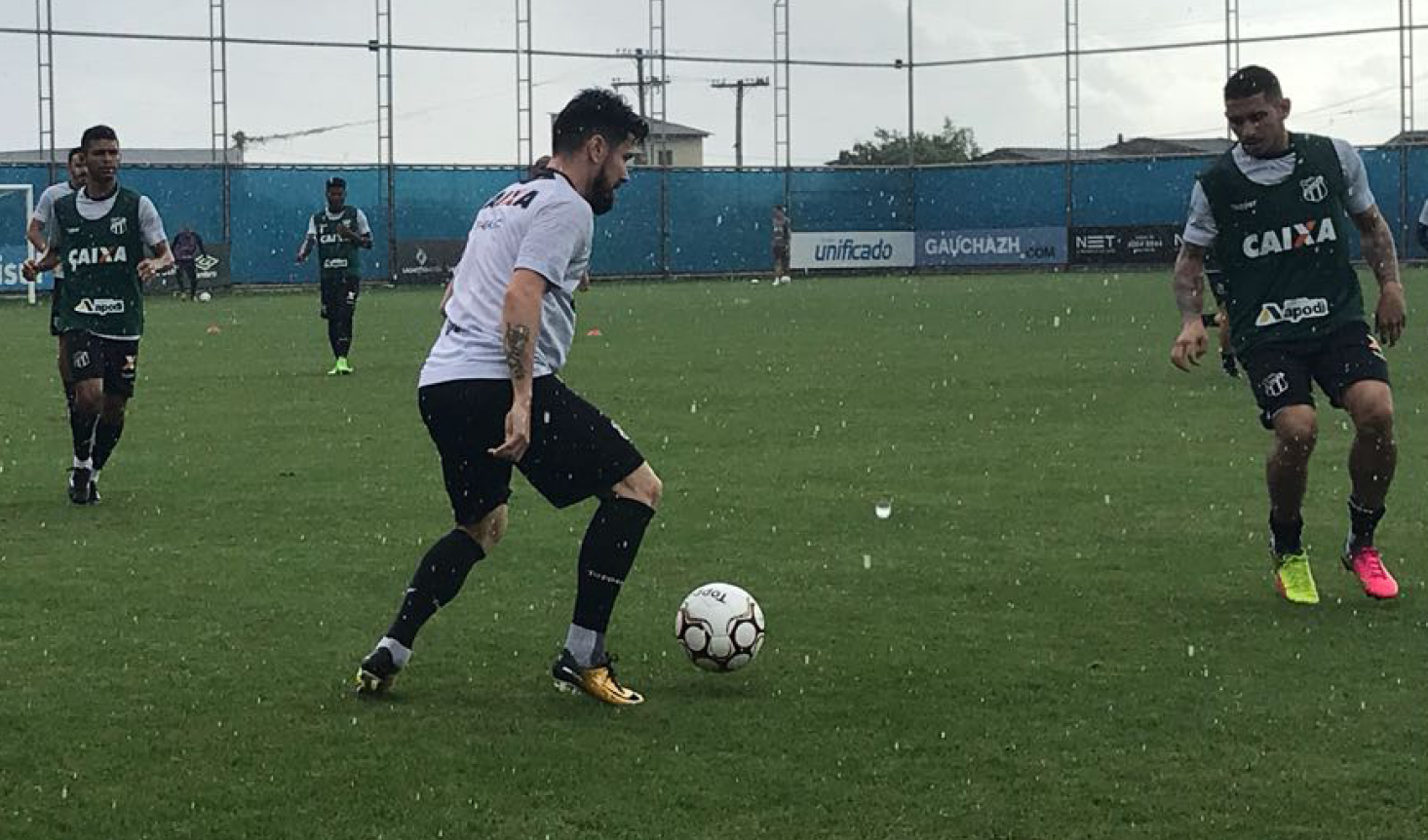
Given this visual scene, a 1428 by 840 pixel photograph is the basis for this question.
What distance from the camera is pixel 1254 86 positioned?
7586mm

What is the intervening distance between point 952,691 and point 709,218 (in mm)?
44639

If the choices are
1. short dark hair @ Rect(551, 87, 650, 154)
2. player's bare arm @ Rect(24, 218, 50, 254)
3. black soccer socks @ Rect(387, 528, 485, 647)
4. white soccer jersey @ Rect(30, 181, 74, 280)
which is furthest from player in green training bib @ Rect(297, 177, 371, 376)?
short dark hair @ Rect(551, 87, 650, 154)

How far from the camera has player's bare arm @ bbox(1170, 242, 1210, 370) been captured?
25.3 feet

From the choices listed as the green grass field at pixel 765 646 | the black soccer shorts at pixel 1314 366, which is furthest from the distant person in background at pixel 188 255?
the black soccer shorts at pixel 1314 366

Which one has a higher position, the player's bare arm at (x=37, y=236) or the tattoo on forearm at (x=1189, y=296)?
the player's bare arm at (x=37, y=236)

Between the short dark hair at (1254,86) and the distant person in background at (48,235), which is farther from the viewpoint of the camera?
the distant person in background at (48,235)

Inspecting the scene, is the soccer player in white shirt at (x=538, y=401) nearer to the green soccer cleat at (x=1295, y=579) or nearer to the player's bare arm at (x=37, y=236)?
the green soccer cleat at (x=1295, y=579)

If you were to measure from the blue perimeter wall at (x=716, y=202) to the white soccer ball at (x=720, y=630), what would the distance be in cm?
3796

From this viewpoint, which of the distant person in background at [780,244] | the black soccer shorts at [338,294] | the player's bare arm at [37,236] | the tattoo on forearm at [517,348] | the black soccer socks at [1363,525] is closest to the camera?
the tattoo on forearm at [517,348]

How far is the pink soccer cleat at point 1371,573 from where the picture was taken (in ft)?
25.2

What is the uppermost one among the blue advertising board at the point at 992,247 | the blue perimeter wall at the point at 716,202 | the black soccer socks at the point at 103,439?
the blue perimeter wall at the point at 716,202

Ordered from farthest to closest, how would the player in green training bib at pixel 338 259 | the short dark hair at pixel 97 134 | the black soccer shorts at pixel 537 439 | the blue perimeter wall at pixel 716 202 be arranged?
the blue perimeter wall at pixel 716 202
the player in green training bib at pixel 338 259
the short dark hair at pixel 97 134
the black soccer shorts at pixel 537 439

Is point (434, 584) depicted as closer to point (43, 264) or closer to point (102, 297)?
point (102, 297)

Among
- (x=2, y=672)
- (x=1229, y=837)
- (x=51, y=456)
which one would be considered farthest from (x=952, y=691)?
(x=51, y=456)
